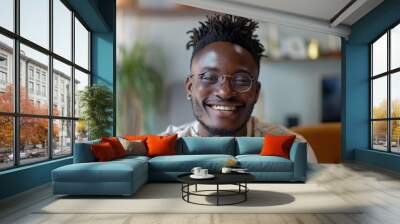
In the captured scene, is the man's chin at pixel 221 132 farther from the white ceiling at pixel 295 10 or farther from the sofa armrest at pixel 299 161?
the white ceiling at pixel 295 10

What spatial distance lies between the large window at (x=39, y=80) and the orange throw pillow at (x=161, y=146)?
1463 millimetres

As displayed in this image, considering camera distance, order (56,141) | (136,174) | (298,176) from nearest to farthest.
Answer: (136,174)
(298,176)
(56,141)

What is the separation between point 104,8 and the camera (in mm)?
7750

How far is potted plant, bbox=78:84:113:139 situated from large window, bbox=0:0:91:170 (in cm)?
11

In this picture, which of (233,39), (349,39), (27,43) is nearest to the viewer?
(27,43)

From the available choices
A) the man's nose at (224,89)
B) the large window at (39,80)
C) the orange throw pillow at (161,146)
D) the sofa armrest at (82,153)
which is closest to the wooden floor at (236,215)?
the sofa armrest at (82,153)

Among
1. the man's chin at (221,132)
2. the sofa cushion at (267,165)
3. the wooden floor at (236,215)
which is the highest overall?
the man's chin at (221,132)

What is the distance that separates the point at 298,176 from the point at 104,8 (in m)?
4.88

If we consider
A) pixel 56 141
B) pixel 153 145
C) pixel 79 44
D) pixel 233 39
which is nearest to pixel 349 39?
pixel 233 39

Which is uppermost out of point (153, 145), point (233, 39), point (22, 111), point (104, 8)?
point (104, 8)

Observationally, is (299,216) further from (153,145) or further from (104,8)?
(104,8)

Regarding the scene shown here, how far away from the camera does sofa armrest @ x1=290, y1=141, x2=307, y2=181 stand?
5.53 m

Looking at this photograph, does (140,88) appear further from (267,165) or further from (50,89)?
(267,165)

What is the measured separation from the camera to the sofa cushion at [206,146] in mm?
6266
